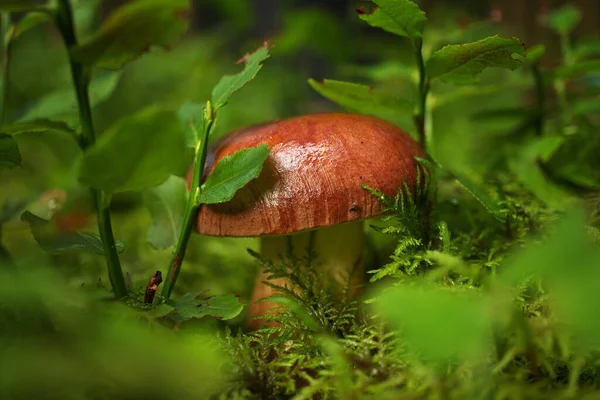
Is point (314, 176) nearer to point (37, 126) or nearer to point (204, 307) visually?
point (204, 307)

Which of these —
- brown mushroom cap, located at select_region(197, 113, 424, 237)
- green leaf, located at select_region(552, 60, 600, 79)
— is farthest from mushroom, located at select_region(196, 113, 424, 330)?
green leaf, located at select_region(552, 60, 600, 79)

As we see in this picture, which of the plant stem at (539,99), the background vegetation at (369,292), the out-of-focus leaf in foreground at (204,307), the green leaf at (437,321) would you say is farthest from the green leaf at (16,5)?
the plant stem at (539,99)

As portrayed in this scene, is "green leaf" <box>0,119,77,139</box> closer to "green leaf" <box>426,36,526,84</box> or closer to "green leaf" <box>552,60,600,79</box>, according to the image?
"green leaf" <box>426,36,526,84</box>

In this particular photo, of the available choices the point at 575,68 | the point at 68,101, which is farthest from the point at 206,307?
the point at 575,68

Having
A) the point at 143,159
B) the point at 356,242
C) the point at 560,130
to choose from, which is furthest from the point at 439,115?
the point at 143,159

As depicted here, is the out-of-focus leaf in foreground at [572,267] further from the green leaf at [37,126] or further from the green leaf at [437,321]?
the green leaf at [37,126]
